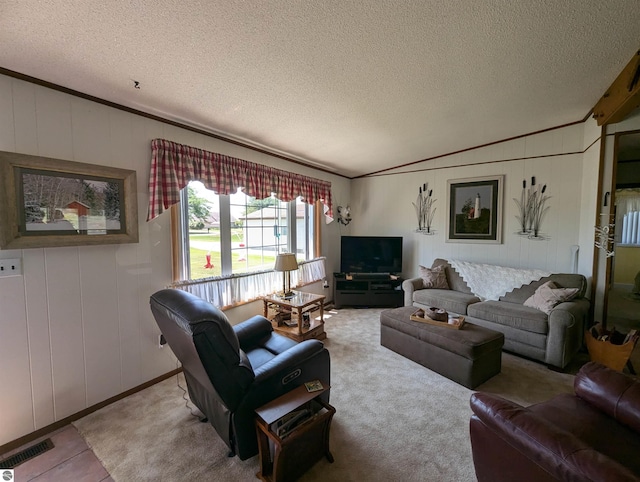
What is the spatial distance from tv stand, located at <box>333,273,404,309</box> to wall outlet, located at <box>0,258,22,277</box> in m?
3.66

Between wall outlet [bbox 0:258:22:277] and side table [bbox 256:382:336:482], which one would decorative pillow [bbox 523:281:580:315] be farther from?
wall outlet [bbox 0:258:22:277]

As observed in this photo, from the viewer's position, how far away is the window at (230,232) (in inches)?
107

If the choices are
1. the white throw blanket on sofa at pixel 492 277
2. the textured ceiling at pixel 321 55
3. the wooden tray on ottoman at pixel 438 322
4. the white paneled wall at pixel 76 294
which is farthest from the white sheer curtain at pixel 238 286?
the white throw blanket on sofa at pixel 492 277

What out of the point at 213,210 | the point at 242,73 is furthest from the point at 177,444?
the point at 242,73

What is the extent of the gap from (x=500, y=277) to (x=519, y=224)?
875 millimetres

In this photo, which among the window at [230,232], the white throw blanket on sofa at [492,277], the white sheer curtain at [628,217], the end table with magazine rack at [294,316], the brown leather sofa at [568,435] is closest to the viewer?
the brown leather sofa at [568,435]

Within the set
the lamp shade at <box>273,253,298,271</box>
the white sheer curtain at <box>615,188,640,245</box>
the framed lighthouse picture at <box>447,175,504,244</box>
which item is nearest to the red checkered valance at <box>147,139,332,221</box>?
the lamp shade at <box>273,253,298,271</box>

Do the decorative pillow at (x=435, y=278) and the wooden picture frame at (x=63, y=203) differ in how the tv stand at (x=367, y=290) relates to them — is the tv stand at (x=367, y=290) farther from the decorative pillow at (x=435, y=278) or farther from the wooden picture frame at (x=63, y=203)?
the wooden picture frame at (x=63, y=203)

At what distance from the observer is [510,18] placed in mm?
1553

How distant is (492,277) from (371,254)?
1.80 metres

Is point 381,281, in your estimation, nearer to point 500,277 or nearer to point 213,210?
point 500,277

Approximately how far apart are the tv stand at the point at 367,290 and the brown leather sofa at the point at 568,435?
2972mm

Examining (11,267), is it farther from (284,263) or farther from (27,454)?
(284,263)

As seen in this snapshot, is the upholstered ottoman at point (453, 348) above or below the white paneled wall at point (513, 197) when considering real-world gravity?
below
